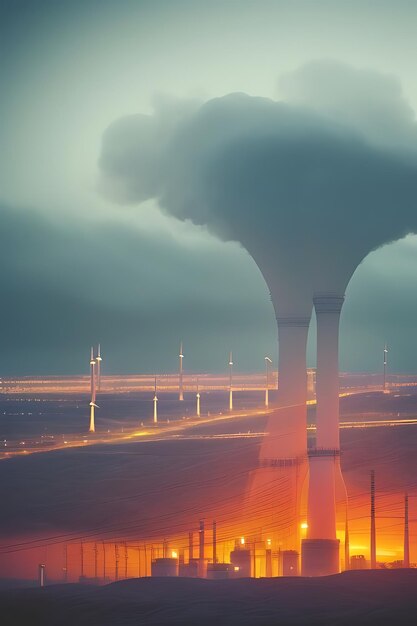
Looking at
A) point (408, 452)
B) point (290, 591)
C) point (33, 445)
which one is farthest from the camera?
point (408, 452)

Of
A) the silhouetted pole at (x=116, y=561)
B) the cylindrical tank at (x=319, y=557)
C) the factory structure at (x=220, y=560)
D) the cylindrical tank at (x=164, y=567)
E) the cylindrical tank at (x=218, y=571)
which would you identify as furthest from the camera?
the silhouetted pole at (x=116, y=561)

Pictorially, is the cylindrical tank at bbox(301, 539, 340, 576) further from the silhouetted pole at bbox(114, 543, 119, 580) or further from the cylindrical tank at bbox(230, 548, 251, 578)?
the silhouetted pole at bbox(114, 543, 119, 580)

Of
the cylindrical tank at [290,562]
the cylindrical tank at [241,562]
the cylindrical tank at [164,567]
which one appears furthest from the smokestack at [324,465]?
the cylindrical tank at [164,567]

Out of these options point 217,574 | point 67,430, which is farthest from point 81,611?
point 67,430

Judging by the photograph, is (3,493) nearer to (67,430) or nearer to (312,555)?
(312,555)

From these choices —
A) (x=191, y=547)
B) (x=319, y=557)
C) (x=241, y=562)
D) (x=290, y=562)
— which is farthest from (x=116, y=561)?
(x=319, y=557)

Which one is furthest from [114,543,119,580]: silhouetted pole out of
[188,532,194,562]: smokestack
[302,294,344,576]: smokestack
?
[302,294,344,576]: smokestack

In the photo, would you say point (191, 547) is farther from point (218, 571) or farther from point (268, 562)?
point (218, 571)

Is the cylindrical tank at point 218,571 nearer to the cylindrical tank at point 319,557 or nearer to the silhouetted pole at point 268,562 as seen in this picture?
the silhouetted pole at point 268,562
